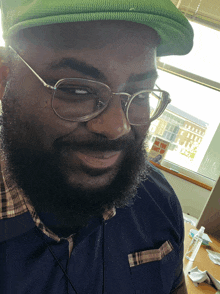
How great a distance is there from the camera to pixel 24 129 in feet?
2.09

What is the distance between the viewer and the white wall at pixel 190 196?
2.97 meters

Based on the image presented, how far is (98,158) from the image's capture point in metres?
0.66

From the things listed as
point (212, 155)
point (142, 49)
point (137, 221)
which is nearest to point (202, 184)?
point (212, 155)

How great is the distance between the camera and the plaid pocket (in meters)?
0.79

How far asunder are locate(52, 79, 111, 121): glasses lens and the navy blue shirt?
36 centimetres

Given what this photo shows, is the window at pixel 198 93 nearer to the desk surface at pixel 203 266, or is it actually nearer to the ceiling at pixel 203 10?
the ceiling at pixel 203 10

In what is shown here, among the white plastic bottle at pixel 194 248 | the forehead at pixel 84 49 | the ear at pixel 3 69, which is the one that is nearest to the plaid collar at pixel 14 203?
the ear at pixel 3 69

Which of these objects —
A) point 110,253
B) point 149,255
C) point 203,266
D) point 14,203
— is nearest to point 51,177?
point 14,203

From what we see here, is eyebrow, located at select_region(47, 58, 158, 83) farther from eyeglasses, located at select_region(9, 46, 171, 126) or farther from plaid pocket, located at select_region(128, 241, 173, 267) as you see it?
plaid pocket, located at select_region(128, 241, 173, 267)

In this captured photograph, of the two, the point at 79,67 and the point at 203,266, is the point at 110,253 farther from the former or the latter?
the point at 203,266

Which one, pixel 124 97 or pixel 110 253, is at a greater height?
pixel 124 97

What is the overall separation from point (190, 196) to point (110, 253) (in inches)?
100

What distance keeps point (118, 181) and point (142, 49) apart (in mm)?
458

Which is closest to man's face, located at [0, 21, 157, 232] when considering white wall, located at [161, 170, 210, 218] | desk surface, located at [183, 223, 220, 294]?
desk surface, located at [183, 223, 220, 294]
